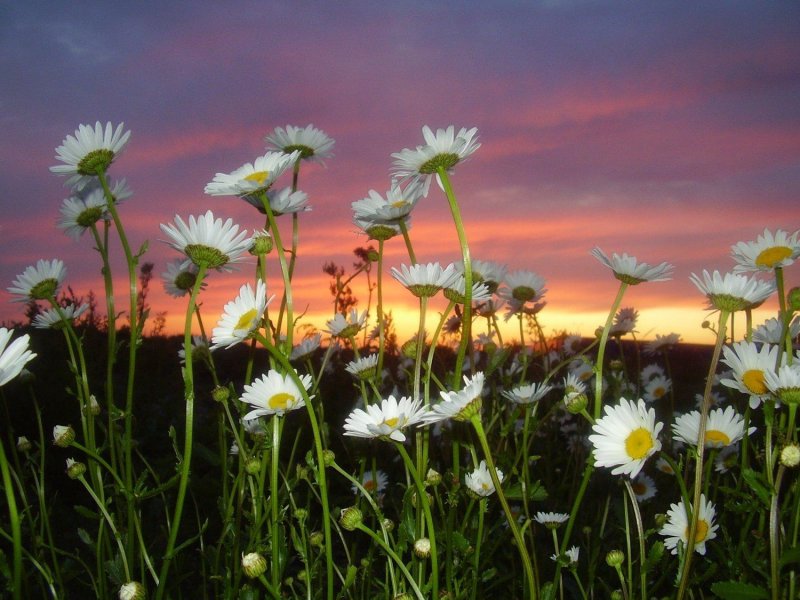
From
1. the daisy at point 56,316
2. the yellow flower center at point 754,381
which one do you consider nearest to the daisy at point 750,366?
the yellow flower center at point 754,381

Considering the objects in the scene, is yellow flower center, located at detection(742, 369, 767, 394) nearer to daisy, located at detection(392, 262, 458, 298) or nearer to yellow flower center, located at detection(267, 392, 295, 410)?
daisy, located at detection(392, 262, 458, 298)

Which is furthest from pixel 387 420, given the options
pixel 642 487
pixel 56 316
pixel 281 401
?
pixel 642 487

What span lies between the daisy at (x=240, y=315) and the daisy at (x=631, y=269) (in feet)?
2.34

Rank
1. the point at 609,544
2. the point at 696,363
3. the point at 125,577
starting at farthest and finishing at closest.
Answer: the point at 696,363 < the point at 609,544 < the point at 125,577

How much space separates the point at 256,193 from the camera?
1.47 m

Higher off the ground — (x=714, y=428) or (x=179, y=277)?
(x=179, y=277)

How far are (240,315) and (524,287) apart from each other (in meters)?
1.32

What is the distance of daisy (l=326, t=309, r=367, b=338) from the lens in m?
2.07

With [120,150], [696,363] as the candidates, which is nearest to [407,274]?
[120,150]

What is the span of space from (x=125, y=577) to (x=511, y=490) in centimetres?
91

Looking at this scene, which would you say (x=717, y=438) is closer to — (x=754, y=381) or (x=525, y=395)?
(x=754, y=381)

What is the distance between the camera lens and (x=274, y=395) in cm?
148

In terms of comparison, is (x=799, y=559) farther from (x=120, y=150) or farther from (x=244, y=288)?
(x=120, y=150)

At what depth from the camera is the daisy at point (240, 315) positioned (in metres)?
1.30
